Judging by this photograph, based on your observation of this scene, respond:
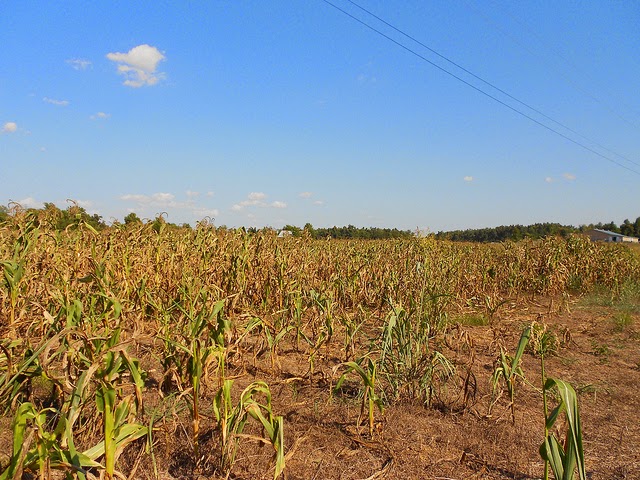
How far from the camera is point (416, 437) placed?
318 cm

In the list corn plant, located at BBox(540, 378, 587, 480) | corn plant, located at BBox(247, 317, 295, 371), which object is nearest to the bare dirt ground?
corn plant, located at BBox(247, 317, 295, 371)

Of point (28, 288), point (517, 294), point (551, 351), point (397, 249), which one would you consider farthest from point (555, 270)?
point (28, 288)

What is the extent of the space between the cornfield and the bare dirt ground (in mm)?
50

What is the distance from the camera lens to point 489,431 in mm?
3295

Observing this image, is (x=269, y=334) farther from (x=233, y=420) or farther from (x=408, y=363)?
(x=233, y=420)

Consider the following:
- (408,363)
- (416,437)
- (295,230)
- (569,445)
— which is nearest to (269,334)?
(408,363)

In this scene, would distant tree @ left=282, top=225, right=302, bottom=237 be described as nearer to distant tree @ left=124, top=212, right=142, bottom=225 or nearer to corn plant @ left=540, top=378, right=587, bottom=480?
distant tree @ left=124, top=212, right=142, bottom=225

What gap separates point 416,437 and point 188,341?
5.40 feet

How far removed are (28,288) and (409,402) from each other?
3.46 m

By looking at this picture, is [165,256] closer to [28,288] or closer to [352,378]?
[28,288]

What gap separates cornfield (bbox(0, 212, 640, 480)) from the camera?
7.55 feet

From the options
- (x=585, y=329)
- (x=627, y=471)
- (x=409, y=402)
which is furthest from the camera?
(x=585, y=329)

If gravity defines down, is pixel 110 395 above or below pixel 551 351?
above

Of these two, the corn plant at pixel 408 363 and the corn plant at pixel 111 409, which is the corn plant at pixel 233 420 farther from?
the corn plant at pixel 408 363
